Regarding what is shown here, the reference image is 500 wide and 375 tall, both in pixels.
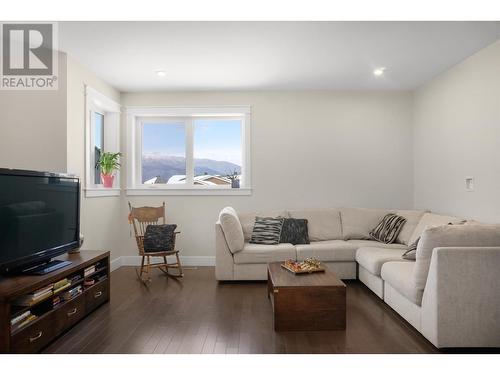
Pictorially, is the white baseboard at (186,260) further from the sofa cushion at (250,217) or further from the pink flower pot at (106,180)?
the pink flower pot at (106,180)

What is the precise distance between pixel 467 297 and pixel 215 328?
1826mm

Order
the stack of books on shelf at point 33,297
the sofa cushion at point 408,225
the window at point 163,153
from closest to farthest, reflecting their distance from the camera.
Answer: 1. the stack of books on shelf at point 33,297
2. the sofa cushion at point 408,225
3. the window at point 163,153

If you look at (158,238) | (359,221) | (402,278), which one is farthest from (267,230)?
(402,278)

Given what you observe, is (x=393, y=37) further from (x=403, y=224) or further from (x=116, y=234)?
(x=116, y=234)

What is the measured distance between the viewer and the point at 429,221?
168 inches

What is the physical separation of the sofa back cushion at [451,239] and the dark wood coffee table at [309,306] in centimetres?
62

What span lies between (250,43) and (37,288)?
267 cm

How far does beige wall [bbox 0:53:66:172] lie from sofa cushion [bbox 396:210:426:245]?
390 centimetres

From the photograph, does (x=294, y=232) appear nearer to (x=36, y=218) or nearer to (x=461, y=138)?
(x=461, y=138)

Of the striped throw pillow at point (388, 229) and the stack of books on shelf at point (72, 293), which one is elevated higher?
the striped throw pillow at point (388, 229)

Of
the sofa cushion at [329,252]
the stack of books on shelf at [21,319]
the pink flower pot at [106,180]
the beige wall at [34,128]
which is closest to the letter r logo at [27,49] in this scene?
the beige wall at [34,128]

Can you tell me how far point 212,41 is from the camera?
3408mm

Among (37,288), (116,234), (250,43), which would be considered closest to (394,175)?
(250,43)

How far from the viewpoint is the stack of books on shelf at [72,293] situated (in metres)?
2.88
